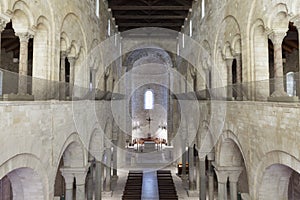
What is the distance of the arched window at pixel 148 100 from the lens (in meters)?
32.4

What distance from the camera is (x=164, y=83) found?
31500mm

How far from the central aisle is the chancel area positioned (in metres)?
0.07

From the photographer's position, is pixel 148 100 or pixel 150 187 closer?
pixel 150 187

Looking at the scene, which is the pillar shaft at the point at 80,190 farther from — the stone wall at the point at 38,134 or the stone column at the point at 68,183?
the stone wall at the point at 38,134

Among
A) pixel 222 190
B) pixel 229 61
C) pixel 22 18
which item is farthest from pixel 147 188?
pixel 22 18

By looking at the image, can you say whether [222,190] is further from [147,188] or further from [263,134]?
[147,188]

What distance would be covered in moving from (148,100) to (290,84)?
27.3 m

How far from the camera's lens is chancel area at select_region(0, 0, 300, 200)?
6.03 m

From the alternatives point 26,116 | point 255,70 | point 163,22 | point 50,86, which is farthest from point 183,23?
point 26,116

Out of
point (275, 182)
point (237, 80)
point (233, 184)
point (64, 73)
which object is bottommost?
point (233, 184)

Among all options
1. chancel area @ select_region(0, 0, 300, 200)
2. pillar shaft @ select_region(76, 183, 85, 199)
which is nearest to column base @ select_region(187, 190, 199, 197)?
chancel area @ select_region(0, 0, 300, 200)

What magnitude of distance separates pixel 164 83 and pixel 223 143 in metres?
21.3

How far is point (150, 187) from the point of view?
685 inches

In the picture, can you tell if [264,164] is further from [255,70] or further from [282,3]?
[282,3]
